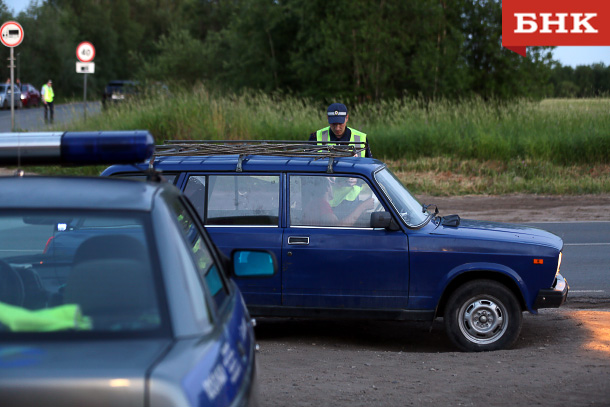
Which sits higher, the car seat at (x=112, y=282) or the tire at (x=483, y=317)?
the car seat at (x=112, y=282)

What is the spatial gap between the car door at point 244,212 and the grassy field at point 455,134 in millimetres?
12342

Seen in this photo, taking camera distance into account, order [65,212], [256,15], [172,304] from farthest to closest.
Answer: [256,15] → [65,212] → [172,304]

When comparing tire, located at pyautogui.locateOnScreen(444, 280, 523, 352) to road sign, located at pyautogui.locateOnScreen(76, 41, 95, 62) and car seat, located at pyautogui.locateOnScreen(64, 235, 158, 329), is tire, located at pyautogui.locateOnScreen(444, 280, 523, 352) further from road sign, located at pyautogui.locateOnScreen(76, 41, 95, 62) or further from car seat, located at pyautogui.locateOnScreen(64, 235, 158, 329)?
road sign, located at pyautogui.locateOnScreen(76, 41, 95, 62)

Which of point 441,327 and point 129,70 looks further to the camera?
point 129,70

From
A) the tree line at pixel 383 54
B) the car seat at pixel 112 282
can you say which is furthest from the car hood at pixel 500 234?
the tree line at pixel 383 54

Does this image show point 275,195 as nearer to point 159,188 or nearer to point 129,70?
point 159,188

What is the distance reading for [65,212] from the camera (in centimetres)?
297

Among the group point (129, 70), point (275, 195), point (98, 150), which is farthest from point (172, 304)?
point (129, 70)

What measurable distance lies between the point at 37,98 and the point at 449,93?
113ft

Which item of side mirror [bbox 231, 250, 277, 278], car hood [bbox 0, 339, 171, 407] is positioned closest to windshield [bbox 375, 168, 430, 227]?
side mirror [bbox 231, 250, 277, 278]

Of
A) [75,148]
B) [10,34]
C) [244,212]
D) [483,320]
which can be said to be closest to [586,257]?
[483,320]

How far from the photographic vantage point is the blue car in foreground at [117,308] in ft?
7.75

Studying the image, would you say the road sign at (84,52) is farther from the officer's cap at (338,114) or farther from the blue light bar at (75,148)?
the blue light bar at (75,148)

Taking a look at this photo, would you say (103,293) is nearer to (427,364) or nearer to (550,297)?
(427,364)
